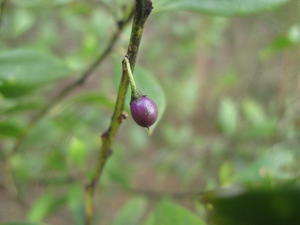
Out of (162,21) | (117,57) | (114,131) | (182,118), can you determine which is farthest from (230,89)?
(114,131)

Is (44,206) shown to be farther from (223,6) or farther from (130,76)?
(130,76)

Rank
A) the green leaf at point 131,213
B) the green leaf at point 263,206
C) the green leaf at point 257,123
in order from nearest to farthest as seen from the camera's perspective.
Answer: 1. the green leaf at point 263,206
2. the green leaf at point 131,213
3. the green leaf at point 257,123

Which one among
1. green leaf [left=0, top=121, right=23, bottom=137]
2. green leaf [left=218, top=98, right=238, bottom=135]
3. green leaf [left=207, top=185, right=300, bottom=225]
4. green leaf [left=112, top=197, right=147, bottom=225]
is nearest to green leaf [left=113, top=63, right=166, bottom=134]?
green leaf [left=0, top=121, right=23, bottom=137]

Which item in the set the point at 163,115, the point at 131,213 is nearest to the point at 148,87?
the point at 131,213

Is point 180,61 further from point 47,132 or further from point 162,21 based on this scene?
point 47,132

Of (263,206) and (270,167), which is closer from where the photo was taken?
(263,206)

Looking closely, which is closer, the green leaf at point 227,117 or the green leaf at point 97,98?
the green leaf at point 97,98

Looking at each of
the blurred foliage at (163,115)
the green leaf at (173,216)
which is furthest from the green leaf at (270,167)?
the green leaf at (173,216)

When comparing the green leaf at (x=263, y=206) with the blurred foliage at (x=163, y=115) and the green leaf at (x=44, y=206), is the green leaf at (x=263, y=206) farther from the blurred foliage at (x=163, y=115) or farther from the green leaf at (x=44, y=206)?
the green leaf at (x=44, y=206)
